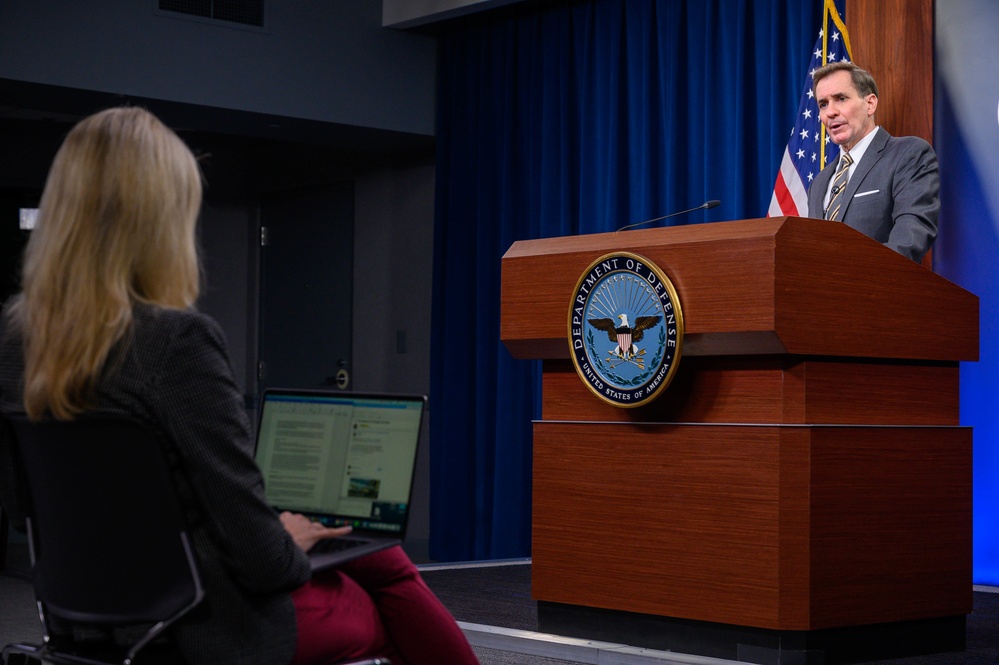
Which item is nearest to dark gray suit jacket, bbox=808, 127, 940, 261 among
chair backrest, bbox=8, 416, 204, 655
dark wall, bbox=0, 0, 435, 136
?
chair backrest, bbox=8, 416, 204, 655

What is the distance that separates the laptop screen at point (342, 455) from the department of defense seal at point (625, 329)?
3.84ft

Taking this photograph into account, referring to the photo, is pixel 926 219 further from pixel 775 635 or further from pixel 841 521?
pixel 775 635

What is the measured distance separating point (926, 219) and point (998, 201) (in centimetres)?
135

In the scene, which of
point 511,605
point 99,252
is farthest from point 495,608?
point 99,252

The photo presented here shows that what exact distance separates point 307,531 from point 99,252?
463 mm

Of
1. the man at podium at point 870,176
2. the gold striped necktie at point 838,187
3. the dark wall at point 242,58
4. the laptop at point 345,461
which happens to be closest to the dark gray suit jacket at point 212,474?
the laptop at point 345,461

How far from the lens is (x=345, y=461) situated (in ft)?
5.77

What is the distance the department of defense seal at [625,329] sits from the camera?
281 centimetres

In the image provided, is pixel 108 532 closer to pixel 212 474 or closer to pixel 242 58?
pixel 212 474

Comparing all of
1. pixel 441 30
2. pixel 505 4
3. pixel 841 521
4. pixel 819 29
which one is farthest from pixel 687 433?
pixel 441 30

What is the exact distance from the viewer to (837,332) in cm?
277

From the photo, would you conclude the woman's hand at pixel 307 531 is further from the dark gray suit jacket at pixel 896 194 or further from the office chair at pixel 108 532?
the dark gray suit jacket at pixel 896 194

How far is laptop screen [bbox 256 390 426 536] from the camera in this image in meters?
1.70

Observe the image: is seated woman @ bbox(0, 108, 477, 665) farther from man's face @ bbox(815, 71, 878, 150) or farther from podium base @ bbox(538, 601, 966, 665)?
man's face @ bbox(815, 71, 878, 150)
